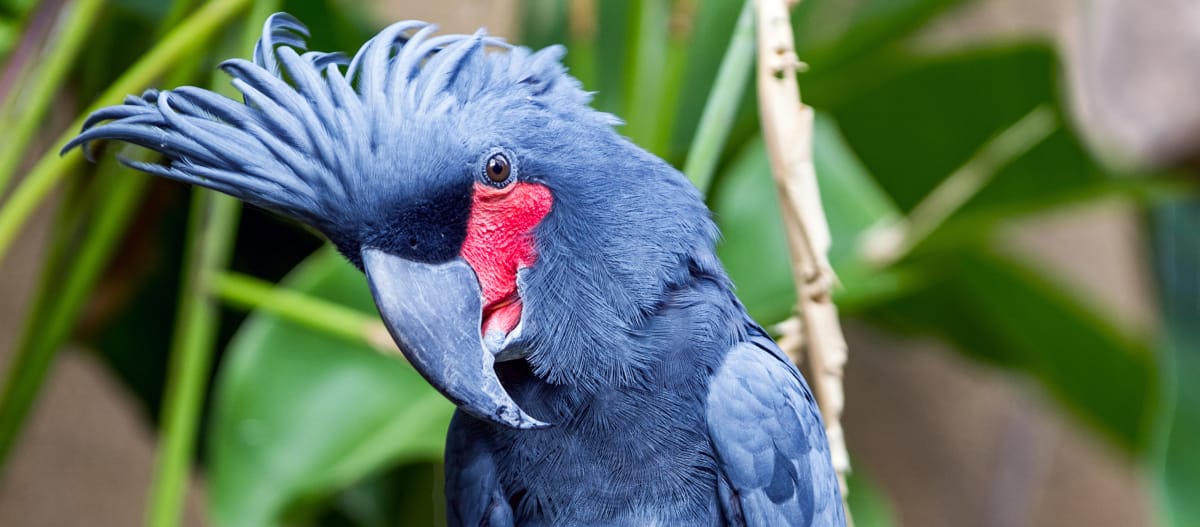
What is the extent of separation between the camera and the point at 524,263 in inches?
26.0

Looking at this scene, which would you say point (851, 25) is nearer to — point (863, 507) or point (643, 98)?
point (643, 98)

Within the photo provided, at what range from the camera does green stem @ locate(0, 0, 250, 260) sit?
83 centimetres

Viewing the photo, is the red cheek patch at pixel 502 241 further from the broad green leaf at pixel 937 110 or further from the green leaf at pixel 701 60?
the broad green leaf at pixel 937 110

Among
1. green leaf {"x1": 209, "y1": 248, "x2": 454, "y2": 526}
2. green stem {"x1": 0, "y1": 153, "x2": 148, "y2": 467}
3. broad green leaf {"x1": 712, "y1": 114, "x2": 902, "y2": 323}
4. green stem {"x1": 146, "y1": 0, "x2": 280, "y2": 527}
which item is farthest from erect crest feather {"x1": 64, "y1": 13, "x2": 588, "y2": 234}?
broad green leaf {"x1": 712, "y1": 114, "x2": 902, "y2": 323}

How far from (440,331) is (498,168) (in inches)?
4.1

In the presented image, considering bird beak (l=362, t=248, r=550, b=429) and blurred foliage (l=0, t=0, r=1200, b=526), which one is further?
blurred foliage (l=0, t=0, r=1200, b=526)

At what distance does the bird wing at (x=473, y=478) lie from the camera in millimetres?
752

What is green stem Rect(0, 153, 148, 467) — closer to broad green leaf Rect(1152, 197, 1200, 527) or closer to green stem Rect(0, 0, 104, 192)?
green stem Rect(0, 0, 104, 192)

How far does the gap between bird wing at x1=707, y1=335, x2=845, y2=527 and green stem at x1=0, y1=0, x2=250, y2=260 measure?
1.65 ft

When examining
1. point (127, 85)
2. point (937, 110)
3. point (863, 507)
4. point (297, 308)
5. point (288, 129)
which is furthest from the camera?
point (937, 110)

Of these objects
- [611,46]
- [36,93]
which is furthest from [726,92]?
[611,46]

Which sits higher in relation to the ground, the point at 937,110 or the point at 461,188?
the point at 937,110

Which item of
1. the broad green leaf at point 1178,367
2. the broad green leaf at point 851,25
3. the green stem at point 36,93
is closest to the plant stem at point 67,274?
the green stem at point 36,93

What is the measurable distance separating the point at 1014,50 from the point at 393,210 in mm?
1207
